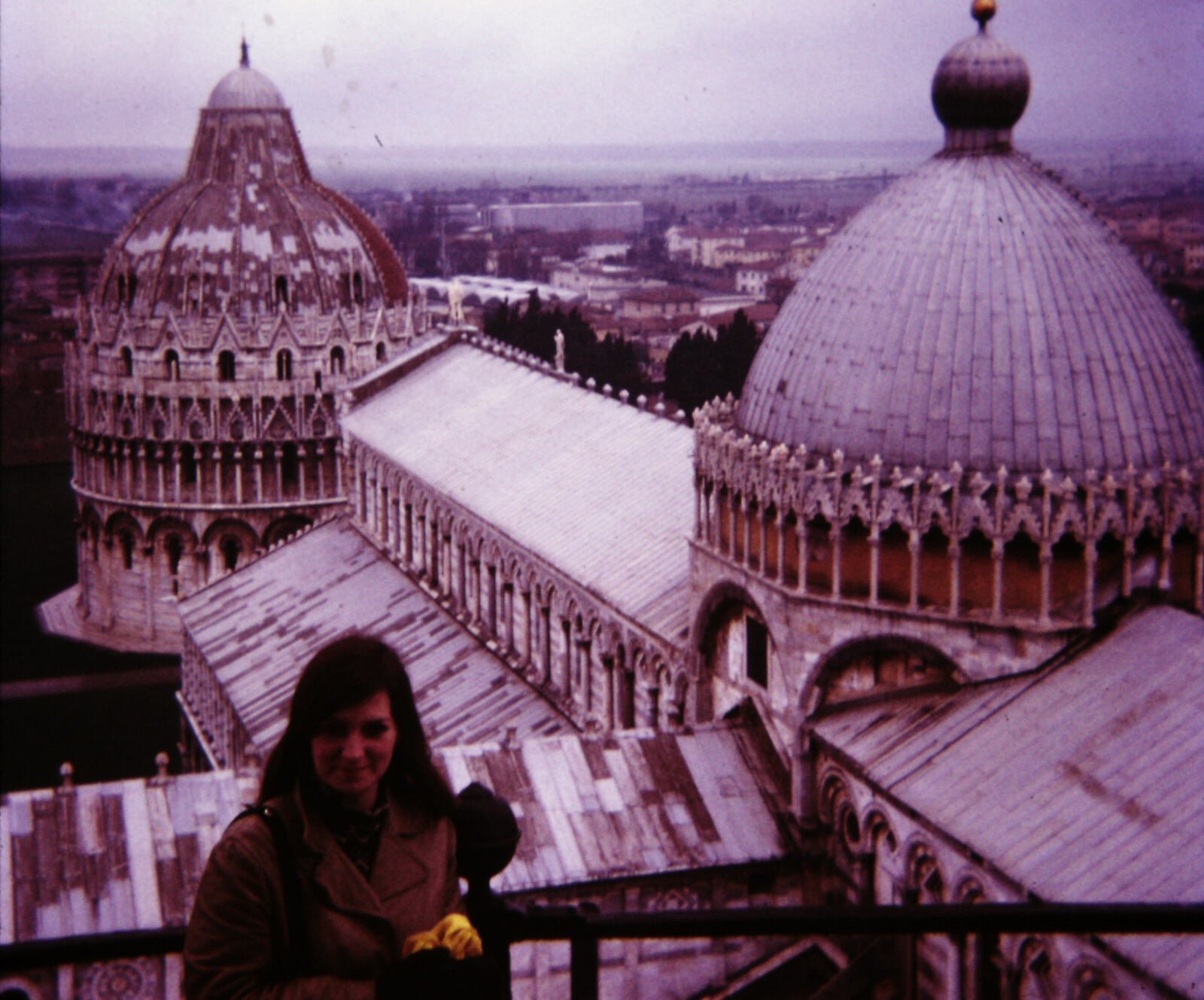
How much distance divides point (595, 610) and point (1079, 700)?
15.5m

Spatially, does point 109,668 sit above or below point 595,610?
below

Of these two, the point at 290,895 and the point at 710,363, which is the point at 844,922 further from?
the point at 710,363

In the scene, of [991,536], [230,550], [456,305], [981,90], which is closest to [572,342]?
[456,305]

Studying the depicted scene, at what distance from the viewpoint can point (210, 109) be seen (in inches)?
3851

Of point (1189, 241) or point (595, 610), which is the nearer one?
point (595, 610)

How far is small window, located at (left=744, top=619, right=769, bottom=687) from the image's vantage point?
87.8ft

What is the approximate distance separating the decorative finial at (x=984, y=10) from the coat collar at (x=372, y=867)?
1975cm

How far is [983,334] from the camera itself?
24078 millimetres

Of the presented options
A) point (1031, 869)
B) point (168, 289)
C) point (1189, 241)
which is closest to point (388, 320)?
point (168, 289)

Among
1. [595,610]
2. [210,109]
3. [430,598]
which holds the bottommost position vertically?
[430,598]

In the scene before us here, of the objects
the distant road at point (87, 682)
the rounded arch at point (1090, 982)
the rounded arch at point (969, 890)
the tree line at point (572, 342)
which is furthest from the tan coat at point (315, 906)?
the tree line at point (572, 342)

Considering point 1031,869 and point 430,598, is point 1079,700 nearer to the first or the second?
point 1031,869

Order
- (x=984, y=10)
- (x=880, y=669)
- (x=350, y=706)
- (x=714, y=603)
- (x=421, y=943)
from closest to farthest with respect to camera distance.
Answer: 1. (x=421, y=943)
2. (x=350, y=706)
3. (x=880, y=669)
4. (x=984, y=10)
5. (x=714, y=603)

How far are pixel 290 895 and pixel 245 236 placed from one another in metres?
86.3
